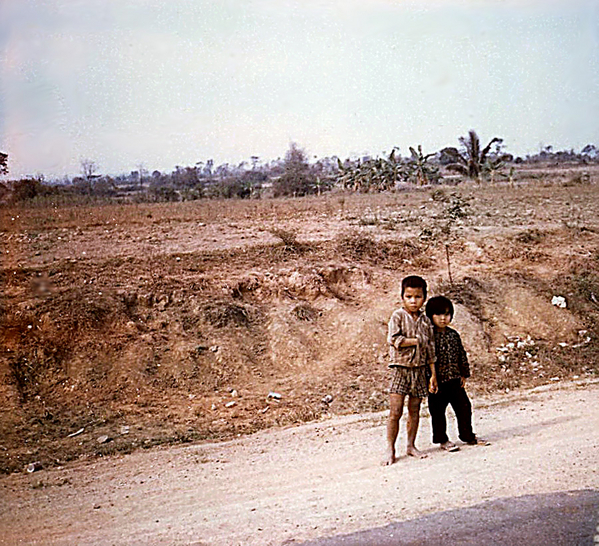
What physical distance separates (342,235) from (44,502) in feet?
31.5

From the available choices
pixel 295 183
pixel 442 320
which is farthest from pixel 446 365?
pixel 295 183

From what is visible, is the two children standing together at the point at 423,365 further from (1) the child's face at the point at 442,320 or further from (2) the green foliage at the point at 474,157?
(2) the green foliage at the point at 474,157

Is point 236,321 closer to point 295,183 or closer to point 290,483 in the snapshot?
point 290,483

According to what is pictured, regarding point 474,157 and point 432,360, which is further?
point 474,157

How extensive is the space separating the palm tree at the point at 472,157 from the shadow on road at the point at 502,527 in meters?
36.8

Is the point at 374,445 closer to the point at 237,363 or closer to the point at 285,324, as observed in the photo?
the point at 237,363

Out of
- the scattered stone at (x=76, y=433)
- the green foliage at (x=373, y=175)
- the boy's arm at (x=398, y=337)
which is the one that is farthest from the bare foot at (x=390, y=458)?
the green foliage at (x=373, y=175)

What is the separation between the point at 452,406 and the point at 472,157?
123 ft

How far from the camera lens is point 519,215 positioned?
59.3 ft

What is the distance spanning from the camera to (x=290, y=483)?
5480 millimetres

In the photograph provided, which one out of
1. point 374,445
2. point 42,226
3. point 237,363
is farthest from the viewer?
point 42,226

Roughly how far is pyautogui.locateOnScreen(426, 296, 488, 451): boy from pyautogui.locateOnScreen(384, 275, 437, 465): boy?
0.50 ft

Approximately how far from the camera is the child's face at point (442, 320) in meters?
5.48

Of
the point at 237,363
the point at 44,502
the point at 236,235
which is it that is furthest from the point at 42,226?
the point at 44,502
